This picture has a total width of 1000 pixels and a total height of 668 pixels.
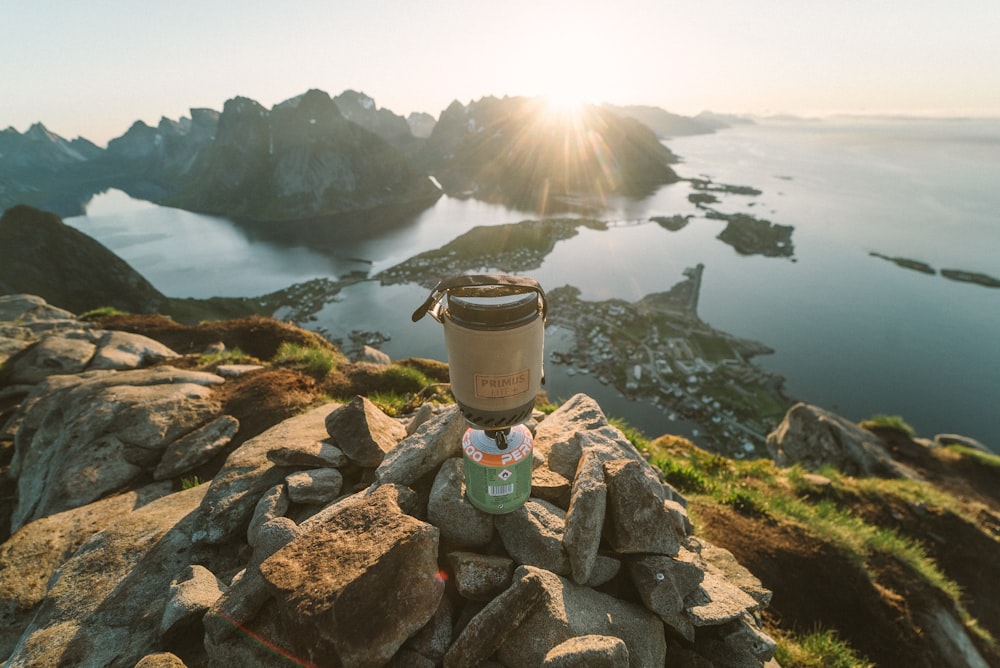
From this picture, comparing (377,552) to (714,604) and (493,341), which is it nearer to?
(493,341)

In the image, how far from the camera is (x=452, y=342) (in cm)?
296

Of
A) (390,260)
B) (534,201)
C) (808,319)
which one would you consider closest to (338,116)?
(534,201)

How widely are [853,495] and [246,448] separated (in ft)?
43.9

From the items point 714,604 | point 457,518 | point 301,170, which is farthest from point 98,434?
point 301,170

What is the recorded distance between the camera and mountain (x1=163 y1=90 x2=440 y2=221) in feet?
550

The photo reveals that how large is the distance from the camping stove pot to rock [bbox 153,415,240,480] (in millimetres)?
4963

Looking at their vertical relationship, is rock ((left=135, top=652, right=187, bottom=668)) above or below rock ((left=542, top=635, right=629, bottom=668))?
below

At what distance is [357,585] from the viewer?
2.77 m

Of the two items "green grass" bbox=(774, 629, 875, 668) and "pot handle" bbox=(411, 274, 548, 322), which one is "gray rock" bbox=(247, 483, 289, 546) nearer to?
"pot handle" bbox=(411, 274, 548, 322)

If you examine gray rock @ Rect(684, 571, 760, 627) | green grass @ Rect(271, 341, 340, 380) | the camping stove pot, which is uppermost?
the camping stove pot

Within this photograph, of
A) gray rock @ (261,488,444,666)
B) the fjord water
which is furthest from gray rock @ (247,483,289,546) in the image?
the fjord water

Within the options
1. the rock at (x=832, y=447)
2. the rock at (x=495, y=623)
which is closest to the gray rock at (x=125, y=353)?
the rock at (x=495, y=623)

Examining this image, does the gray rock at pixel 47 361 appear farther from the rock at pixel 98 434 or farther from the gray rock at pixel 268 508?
the gray rock at pixel 268 508

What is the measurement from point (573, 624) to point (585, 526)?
0.72 meters
